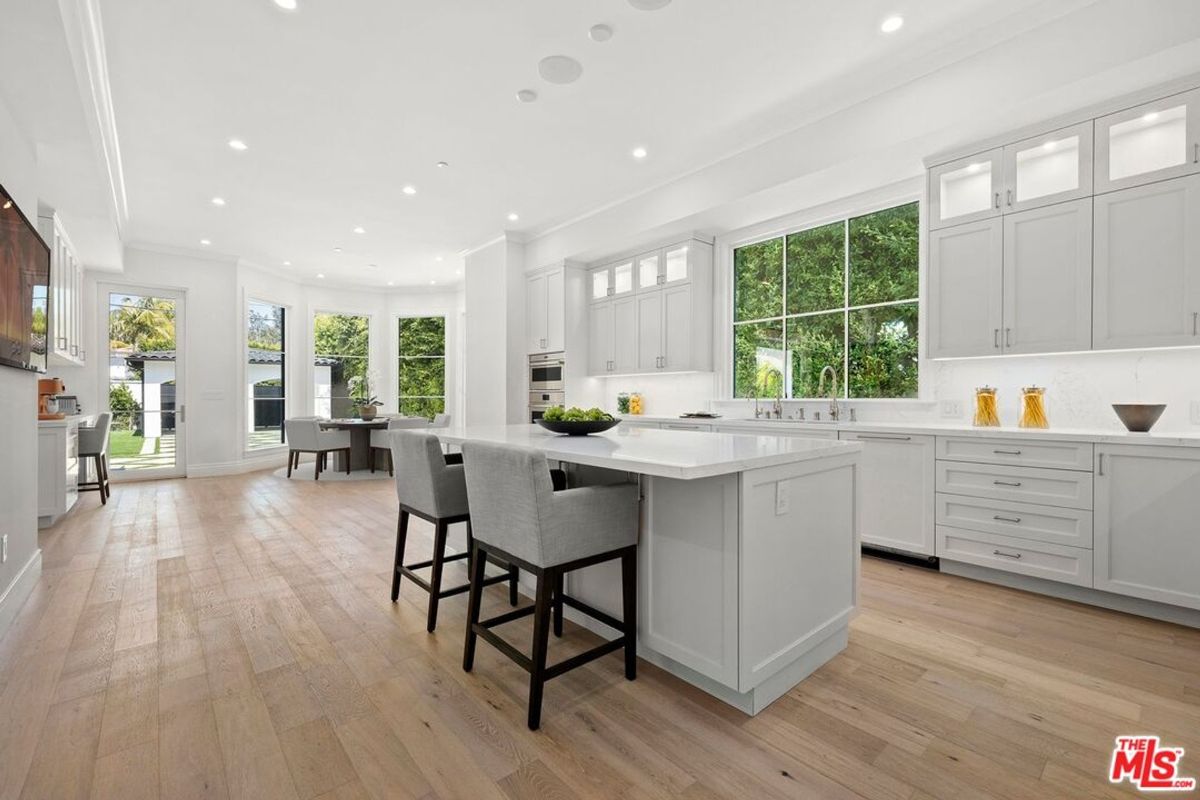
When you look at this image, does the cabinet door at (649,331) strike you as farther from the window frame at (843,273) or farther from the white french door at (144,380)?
the white french door at (144,380)

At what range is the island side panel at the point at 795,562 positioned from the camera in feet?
5.92

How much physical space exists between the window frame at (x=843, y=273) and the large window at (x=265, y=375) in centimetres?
668

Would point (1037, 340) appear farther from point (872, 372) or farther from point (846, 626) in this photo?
point (846, 626)

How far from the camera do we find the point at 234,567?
11.2ft

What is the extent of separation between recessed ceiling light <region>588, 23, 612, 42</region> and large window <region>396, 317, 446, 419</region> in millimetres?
7275

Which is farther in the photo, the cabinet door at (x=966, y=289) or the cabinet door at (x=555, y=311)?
the cabinet door at (x=555, y=311)

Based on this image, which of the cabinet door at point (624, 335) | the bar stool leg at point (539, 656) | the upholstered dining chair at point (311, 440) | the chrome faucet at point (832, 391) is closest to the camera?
the bar stool leg at point (539, 656)

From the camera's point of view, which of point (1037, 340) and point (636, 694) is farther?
point (1037, 340)

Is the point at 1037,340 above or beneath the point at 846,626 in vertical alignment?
above

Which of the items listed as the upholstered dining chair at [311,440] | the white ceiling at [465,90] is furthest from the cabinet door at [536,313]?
the upholstered dining chair at [311,440]

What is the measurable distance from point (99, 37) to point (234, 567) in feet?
9.91

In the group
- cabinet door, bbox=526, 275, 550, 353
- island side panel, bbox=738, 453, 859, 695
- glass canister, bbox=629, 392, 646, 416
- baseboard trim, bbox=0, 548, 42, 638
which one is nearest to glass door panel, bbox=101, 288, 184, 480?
baseboard trim, bbox=0, 548, 42, 638

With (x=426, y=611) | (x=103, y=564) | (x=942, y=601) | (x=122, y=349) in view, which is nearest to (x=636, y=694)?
(x=426, y=611)

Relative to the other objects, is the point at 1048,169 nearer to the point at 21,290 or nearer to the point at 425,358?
the point at 21,290
